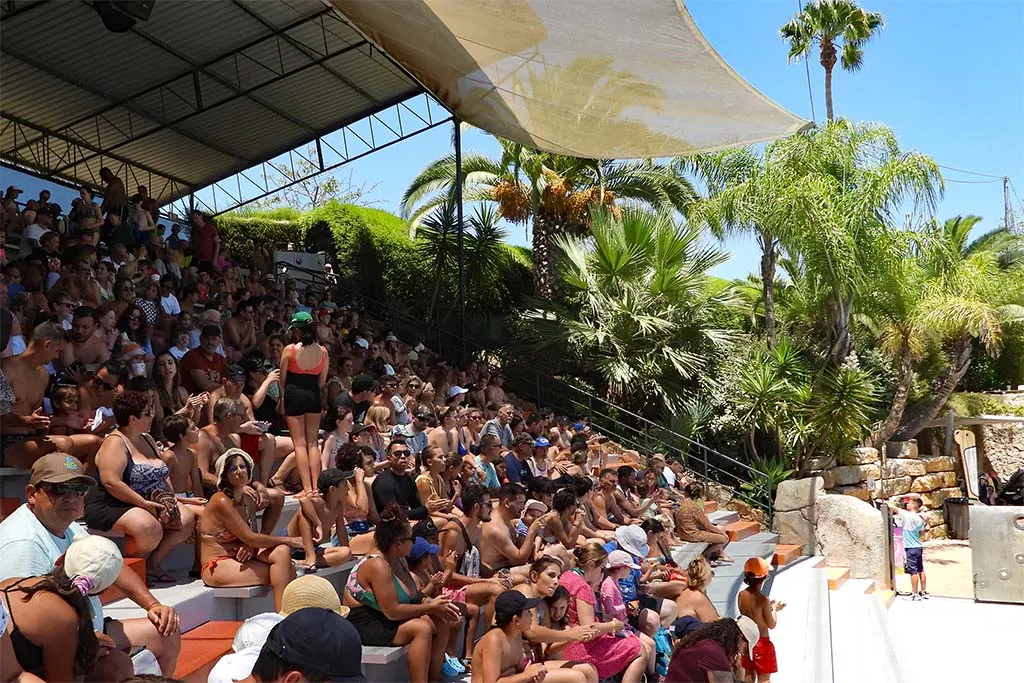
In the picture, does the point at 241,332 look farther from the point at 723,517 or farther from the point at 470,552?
the point at 723,517

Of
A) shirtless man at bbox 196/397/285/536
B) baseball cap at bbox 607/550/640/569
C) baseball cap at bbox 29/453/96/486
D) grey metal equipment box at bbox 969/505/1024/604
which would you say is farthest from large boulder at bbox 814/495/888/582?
baseball cap at bbox 29/453/96/486

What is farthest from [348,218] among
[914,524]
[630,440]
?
[914,524]

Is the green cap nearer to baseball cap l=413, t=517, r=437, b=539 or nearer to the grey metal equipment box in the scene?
baseball cap l=413, t=517, r=437, b=539

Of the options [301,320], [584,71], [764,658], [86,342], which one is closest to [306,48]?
[584,71]

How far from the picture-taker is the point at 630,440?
1831 cm

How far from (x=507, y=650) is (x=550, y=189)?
53.7 ft

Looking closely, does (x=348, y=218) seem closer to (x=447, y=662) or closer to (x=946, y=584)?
(x=946, y=584)

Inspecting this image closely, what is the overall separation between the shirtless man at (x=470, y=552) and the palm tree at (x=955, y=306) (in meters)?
16.0

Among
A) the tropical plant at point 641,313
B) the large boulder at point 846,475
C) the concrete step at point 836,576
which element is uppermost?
the tropical plant at point 641,313

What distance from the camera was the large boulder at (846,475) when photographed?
782 inches

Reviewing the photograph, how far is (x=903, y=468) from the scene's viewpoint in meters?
22.1

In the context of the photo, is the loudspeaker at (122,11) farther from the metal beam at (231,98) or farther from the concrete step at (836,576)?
the concrete step at (836,576)

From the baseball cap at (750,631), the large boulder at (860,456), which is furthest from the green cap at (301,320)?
the large boulder at (860,456)

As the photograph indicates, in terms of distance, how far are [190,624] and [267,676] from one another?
3072 millimetres
